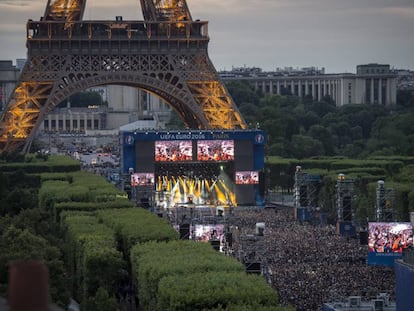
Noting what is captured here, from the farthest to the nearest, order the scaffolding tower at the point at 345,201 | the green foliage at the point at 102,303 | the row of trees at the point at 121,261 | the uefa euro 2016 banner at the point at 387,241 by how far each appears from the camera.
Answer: the scaffolding tower at the point at 345,201 < the uefa euro 2016 banner at the point at 387,241 < the green foliage at the point at 102,303 < the row of trees at the point at 121,261

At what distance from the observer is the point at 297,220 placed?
58.4m

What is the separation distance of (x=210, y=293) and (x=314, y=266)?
17.5 metres

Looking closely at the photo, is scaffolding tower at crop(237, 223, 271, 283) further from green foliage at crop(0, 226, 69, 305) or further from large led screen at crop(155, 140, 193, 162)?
large led screen at crop(155, 140, 193, 162)

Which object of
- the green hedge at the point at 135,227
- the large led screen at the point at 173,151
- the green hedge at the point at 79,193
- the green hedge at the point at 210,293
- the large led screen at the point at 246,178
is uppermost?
the large led screen at the point at 173,151

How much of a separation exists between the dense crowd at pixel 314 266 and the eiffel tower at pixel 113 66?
680 inches

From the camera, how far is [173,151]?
66.7 metres

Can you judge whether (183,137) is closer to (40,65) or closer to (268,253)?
(40,65)

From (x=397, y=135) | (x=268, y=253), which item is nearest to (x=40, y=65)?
(x=268, y=253)

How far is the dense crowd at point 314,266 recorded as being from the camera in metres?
30.6

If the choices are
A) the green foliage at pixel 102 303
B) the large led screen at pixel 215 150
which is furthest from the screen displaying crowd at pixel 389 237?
the large led screen at pixel 215 150

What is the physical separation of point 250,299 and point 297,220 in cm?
3912

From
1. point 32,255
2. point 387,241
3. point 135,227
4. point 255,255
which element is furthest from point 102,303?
point 387,241

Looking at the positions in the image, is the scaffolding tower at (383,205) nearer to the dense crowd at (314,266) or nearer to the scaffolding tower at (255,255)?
the dense crowd at (314,266)

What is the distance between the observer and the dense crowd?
100 feet
